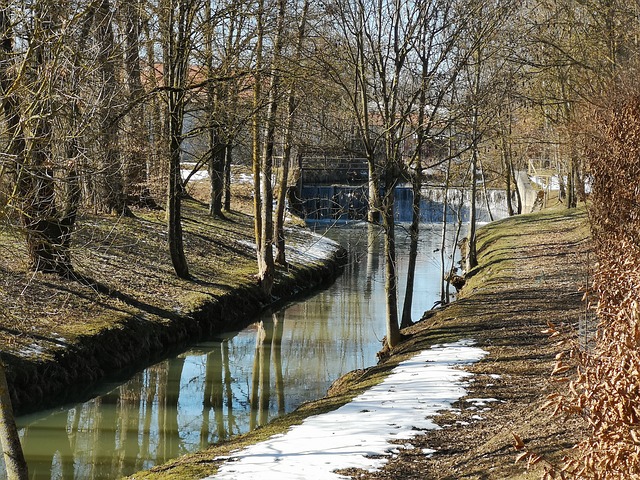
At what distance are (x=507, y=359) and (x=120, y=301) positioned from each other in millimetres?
8418

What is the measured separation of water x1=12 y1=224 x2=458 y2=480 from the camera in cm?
1096

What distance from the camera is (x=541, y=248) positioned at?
24.9 meters

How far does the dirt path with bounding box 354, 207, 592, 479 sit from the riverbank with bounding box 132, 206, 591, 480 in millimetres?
14

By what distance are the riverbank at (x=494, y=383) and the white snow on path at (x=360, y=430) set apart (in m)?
0.22

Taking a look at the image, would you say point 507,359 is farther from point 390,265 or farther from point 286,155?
point 286,155

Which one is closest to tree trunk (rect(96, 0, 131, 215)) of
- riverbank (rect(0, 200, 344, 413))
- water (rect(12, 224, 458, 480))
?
riverbank (rect(0, 200, 344, 413))

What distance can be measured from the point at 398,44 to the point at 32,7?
24.7 feet

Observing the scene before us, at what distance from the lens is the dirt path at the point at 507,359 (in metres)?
7.24

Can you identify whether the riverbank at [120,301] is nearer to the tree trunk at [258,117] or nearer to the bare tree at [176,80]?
the bare tree at [176,80]

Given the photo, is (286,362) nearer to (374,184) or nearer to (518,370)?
(374,184)

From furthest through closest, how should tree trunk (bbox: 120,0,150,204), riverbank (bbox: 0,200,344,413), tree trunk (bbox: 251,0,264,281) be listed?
tree trunk (bbox: 251,0,264,281) → tree trunk (bbox: 120,0,150,204) → riverbank (bbox: 0,200,344,413)

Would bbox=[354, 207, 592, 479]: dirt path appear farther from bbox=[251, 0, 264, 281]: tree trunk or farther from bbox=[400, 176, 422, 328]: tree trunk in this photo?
bbox=[251, 0, 264, 281]: tree trunk

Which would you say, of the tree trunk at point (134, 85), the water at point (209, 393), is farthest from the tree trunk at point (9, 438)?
the tree trunk at point (134, 85)

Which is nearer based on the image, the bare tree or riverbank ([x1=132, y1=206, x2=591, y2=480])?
riverbank ([x1=132, y1=206, x2=591, y2=480])
